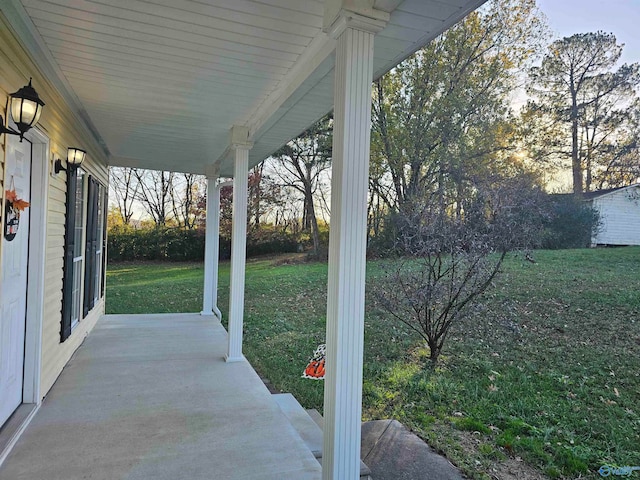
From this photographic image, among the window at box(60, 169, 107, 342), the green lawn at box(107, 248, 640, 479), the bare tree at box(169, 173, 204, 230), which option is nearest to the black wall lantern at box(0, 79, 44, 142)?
the window at box(60, 169, 107, 342)

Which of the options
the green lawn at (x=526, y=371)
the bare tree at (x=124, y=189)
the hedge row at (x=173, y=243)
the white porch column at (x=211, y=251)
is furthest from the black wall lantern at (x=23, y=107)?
the bare tree at (x=124, y=189)

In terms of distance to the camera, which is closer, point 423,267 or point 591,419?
point 591,419

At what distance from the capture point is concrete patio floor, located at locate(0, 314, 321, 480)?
230cm

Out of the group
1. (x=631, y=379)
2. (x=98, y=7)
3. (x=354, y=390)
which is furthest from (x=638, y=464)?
(x=98, y=7)

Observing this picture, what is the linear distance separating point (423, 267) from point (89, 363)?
4.13 meters

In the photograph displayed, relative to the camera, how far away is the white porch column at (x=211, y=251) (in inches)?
267

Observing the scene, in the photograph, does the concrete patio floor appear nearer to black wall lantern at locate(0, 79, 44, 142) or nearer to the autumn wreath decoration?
the autumn wreath decoration

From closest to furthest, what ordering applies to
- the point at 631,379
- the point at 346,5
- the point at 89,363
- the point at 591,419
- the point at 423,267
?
the point at 346,5
the point at 591,419
the point at 631,379
the point at 89,363
the point at 423,267

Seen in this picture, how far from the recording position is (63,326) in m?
3.83

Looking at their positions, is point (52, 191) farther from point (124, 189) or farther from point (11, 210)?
point (124, 189)

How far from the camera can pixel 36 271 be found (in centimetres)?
306

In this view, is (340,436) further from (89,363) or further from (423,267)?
(423,267)

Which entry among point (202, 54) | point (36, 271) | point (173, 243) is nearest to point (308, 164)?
point (173, 243)

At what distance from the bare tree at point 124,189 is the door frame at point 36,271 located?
9.98 m
